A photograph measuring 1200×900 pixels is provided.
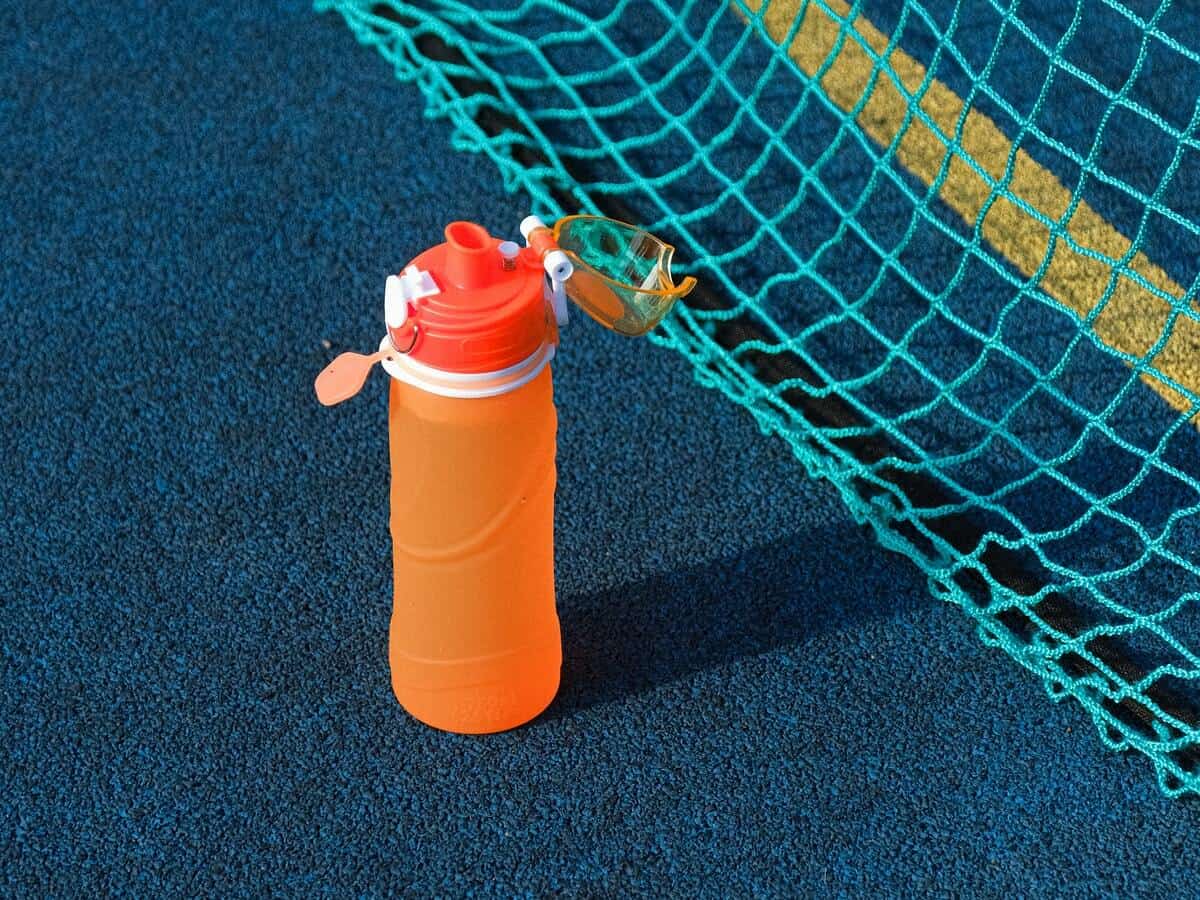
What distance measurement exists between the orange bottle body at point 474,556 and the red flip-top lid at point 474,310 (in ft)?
0.22

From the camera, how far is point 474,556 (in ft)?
4.59

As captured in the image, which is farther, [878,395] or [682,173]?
[682,173]

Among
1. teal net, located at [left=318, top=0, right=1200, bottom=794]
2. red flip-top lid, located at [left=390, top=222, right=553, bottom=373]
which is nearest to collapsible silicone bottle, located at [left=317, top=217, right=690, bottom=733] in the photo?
red flip-top lid, located at [left=390, top=222, right=553, bottom=373]

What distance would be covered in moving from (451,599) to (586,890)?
0.35 metres

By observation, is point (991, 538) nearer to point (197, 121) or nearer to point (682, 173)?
point (682, 173)

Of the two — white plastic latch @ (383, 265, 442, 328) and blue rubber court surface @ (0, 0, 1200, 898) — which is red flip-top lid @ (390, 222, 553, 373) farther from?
blue rubber court surface @ (0, 0, 1200, 898)

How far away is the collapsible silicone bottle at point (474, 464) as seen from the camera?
1.17 metres

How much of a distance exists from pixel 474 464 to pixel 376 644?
1.33 ft

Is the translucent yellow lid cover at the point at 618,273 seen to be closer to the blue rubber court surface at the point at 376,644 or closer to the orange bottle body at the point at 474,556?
the orange bottle body at the point at 474,556

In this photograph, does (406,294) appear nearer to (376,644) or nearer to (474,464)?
(474,464)

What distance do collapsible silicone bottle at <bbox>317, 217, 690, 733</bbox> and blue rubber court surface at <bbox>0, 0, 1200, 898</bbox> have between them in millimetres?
81

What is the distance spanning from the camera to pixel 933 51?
241 cm

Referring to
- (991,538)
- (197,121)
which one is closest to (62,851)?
(991,538)

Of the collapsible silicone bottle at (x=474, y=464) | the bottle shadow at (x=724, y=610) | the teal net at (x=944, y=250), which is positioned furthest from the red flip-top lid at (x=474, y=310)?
the teal net at (x=944, y=250)
